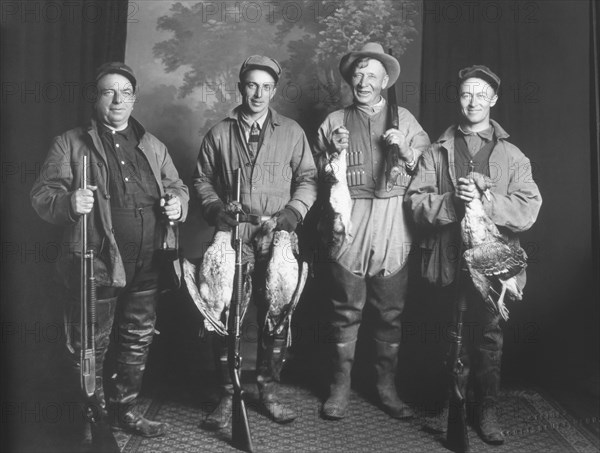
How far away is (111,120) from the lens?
9.20ft

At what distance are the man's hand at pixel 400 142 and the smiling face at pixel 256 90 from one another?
1.79ft

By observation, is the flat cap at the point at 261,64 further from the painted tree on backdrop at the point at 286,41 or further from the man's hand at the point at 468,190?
A: the man's hand at the point at 468,190

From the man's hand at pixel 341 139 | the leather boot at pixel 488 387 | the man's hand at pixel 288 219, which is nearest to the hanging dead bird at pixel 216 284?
the man's hand at pixel 288 219

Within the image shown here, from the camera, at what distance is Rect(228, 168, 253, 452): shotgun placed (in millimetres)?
2676

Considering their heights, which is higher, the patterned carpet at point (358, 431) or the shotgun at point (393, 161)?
the shotgun at point (393, 161)

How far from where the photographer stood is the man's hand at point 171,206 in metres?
2.82

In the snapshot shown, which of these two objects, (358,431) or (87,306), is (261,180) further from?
(358,431)

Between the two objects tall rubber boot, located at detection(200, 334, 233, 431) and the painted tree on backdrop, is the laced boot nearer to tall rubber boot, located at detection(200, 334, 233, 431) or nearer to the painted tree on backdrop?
tall rubber boot, located at detection(200, 334, 233, 431)

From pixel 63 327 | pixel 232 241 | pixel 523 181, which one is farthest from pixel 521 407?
pixel 63 327

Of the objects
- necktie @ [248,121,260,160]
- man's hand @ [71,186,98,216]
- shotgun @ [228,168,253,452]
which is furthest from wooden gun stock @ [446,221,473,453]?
man's hand @ [71,186,98,216]

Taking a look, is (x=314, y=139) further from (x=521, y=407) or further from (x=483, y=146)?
(x=521, y=407)

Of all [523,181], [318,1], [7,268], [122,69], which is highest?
[318,1]

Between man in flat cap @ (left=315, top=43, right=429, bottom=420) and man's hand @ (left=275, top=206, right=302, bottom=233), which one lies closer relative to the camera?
man's hand @ (left=275, top=206, right=302, bottom=233)

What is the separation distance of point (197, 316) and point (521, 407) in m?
1.52
